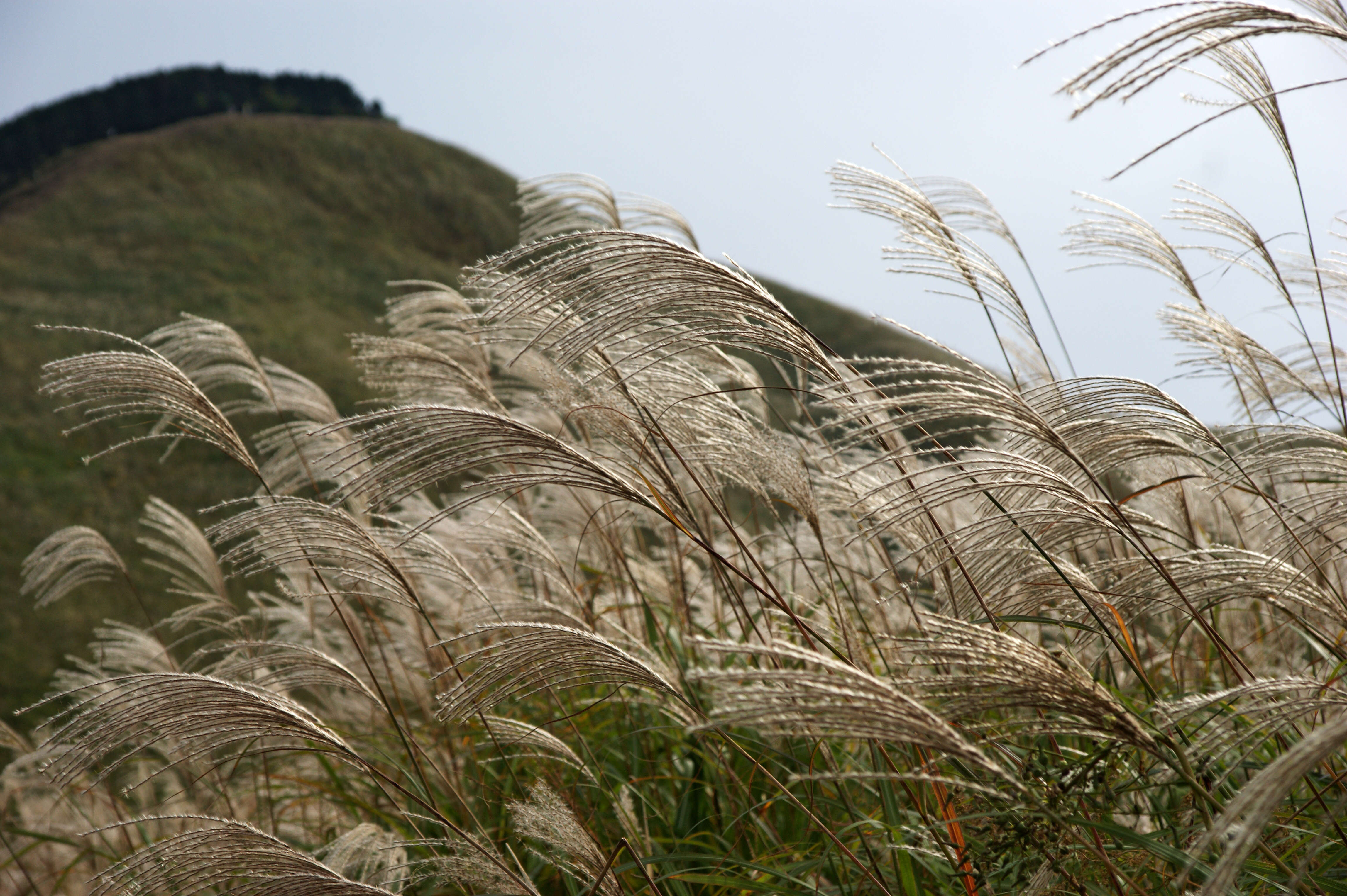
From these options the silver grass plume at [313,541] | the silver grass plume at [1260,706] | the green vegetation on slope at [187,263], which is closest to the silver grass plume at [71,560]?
the silver grass plume at [313,541]

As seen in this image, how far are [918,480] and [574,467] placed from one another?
1345 millimetres

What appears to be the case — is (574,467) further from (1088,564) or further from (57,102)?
(57,102)

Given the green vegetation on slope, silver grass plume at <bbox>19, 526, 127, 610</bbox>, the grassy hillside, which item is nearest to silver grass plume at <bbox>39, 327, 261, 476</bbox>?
silver grass plume at <bbox>19, 526, 127, 610</bbox>

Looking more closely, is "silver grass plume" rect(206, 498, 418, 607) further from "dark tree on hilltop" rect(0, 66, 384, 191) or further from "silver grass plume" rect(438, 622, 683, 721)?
"dark tree on hilltop" rect(0, 66, 384, 191)

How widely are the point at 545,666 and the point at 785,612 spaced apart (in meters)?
0.45

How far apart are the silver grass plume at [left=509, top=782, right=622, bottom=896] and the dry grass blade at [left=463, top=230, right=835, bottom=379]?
2.98ft

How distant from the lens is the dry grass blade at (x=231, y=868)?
147cm

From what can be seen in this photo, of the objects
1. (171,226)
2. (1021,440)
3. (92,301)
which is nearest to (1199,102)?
(1021,440)

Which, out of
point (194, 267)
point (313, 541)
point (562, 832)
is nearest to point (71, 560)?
point (313, 541)

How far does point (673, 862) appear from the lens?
226cm

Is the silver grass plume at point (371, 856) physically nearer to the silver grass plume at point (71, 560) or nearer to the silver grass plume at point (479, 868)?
the silver grass plume at point (479, 868)

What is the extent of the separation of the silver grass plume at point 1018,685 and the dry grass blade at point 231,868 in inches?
41.1

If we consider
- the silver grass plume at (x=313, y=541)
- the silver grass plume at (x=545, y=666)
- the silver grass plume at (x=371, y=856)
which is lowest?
the silver grass plume at (x=371, y=856)

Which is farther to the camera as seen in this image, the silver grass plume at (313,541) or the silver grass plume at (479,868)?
the silver grass plume at (313,541)
